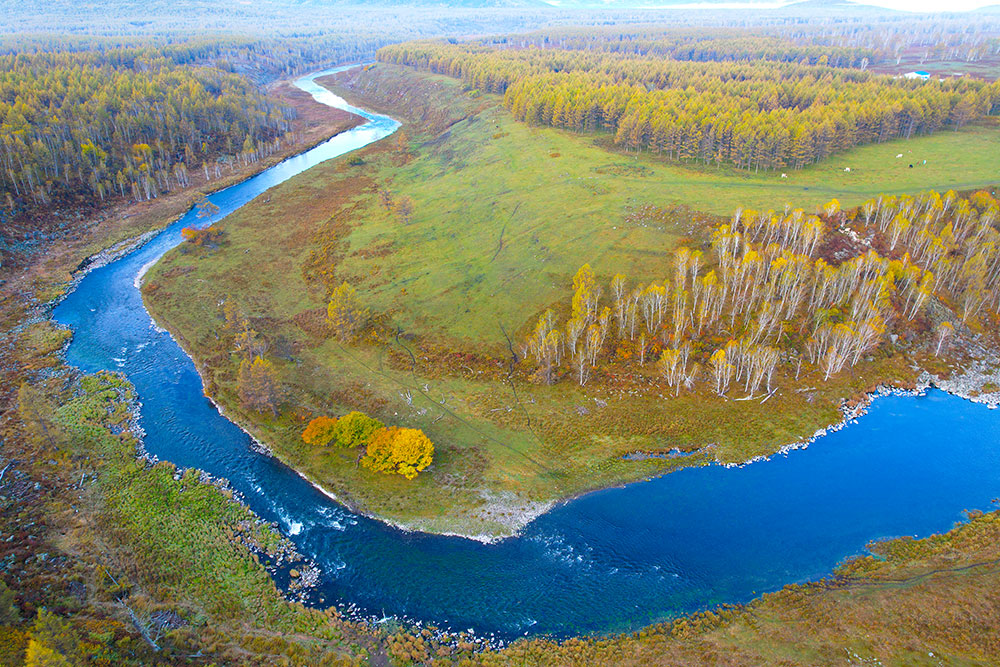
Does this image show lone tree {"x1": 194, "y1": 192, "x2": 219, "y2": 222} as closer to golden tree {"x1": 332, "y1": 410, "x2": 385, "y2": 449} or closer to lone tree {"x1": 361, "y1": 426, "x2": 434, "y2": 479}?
golden tree {"x1": 332, "y1": 410, "x2": 385, "y2": 449}

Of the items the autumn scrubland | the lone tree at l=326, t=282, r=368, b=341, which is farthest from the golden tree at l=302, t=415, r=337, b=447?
the lone tree at l=326, t=282, r=368, b=341

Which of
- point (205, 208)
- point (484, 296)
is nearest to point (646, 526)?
point (484, 296)

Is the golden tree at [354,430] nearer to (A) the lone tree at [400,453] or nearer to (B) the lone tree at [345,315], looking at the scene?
(A) the lone tree at [400,453]

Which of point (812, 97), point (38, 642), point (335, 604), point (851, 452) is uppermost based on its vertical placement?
point (812, 97)

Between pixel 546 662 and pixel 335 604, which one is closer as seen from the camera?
pixel 546 662

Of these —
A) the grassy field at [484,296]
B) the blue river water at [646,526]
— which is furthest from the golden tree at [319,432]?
the blue river water at [646,526]

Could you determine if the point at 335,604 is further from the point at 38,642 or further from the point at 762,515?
the point at 762,515

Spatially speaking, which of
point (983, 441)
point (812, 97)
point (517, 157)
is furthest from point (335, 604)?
point (812, 97)
